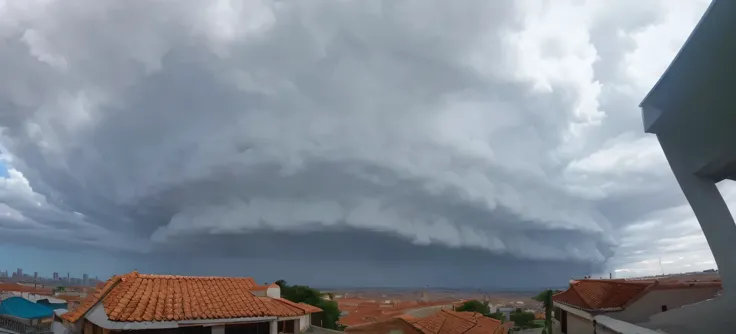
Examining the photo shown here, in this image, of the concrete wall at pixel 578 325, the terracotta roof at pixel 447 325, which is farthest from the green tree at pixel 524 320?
the terracotta roof at pixel 447 325

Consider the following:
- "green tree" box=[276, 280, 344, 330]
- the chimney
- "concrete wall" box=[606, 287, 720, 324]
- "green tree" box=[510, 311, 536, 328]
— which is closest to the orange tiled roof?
"concrete wall" box=[606, 287, 720, 324]

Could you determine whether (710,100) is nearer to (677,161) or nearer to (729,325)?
(677,161)

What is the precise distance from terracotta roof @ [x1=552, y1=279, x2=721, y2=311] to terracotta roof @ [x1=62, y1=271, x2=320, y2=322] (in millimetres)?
19073

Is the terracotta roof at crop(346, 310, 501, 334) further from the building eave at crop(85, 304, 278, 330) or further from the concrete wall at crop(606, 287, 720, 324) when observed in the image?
the building eave at crop(85, 304, 278, 330)

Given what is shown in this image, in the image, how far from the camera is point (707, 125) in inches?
583

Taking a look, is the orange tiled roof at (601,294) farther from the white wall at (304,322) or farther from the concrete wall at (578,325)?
the white wall at (304,322)

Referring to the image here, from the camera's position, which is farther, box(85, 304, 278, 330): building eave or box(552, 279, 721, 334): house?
box(552, 279, 721, 334): house

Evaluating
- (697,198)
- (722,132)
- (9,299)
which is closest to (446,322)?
(697,198)

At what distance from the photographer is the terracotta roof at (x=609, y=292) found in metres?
28.8

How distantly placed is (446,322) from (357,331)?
12392mm

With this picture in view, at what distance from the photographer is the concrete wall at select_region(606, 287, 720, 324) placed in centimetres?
2831

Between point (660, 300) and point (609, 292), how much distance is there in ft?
12.7

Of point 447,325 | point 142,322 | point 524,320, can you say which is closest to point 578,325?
point 447,325

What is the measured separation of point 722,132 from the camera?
14.4 meters
